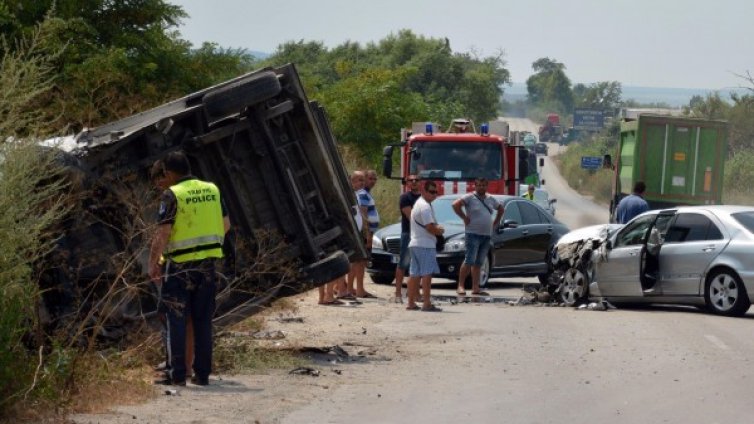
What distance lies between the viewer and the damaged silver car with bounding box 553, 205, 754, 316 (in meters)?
17.3

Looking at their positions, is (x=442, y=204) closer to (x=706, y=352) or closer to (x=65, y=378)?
(x=706, y=352)

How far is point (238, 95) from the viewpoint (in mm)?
12234

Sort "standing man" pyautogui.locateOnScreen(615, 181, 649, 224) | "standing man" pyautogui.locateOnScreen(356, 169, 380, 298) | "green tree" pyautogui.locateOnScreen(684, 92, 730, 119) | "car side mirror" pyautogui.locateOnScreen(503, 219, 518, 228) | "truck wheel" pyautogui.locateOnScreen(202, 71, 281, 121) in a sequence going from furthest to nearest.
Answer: "green tree" pyautogui.locateOnScreen(684, 92, 730, 119)
"car side mirror" pyautogui.locateOnScreen(503, 219, 518, 228)
"standing man" pyautogui.locateOnScreen(615, 181, 649, 224)
"standing man" pyautogui.locateOnScreen(356, 169, 380, 298)
"truck wheel" pyautogui.locateOnScreen(202, 71, 281, 121)

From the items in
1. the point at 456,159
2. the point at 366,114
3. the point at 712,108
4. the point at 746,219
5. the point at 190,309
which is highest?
the point at 712,108

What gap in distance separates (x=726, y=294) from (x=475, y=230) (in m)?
4.42

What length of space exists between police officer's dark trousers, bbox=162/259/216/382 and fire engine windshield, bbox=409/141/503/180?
15.3 meters

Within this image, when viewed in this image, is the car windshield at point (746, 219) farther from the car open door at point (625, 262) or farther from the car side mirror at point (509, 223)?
the car side mirror at point (509, 223)

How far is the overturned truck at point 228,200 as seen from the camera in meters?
11.4

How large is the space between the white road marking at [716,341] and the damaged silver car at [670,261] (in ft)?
7.30

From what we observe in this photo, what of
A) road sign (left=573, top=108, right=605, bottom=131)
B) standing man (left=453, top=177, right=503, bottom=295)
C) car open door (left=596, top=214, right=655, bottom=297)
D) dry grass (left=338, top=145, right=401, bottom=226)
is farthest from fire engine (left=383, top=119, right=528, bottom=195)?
road sign (left=573, top=108, right=605, bottom=131)

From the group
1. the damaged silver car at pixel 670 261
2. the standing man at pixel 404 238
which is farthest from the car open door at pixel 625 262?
the standing man at pixel 404 238

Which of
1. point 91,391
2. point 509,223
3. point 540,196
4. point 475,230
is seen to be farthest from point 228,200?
point 540,196

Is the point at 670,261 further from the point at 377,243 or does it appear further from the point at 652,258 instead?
the point at 377,243

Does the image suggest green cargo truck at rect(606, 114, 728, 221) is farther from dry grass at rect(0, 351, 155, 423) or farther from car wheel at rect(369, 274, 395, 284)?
dry grass at rect(0, 351, 155, 423)
